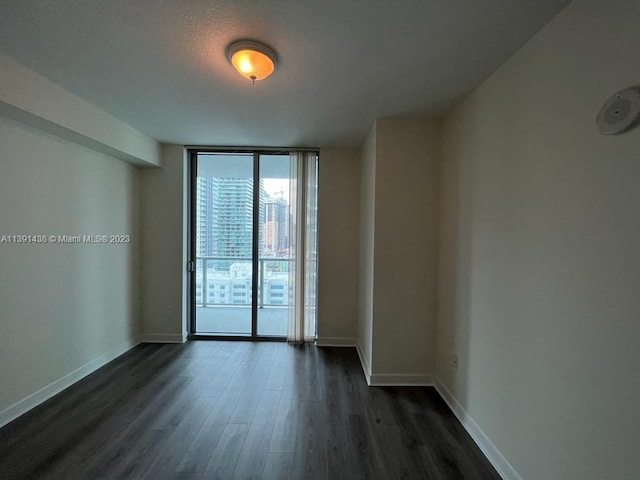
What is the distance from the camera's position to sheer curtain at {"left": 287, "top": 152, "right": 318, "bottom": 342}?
3.87 meters

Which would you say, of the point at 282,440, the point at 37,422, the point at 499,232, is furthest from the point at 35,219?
the point at 499,232

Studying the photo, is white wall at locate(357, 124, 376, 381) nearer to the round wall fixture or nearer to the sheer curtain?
the sheer curtain

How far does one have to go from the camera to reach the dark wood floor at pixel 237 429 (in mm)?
1822

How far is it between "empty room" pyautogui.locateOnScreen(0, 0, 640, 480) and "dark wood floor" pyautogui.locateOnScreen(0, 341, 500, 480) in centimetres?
2

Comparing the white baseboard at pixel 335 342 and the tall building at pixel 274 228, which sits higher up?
the tall building at pixel 274 228

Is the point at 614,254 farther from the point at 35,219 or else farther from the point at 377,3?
the point at 35,219

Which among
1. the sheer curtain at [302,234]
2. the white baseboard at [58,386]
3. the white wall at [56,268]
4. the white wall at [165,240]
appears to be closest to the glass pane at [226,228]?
the white wall at [165,240]

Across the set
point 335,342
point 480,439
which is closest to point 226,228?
point 335,342

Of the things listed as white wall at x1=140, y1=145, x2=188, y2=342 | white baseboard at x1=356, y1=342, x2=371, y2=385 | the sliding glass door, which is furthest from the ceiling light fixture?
white baseboard at x1=356, y1=342, x2=371, y2=385

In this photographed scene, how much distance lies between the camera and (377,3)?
1413mm

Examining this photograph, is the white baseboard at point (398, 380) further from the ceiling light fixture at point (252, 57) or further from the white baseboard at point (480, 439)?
the ceiling light fixture at point (252, 57)

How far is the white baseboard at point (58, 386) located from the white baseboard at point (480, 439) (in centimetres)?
347

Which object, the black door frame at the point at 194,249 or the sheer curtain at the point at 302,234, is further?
the black door frame at the point at 194,249

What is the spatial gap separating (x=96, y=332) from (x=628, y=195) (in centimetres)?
426
